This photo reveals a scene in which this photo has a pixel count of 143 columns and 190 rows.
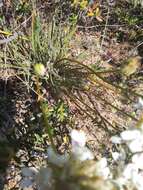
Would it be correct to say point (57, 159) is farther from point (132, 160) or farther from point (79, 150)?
point (132, 160)

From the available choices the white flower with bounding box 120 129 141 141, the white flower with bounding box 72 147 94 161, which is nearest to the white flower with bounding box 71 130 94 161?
the white flower with bounding box 72 147 94 161

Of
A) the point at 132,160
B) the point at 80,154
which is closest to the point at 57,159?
the point at 80,154

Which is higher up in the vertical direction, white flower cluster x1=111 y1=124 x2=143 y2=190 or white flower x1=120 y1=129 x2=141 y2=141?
white flower x1=120 y1=129 x2=141 y2=141

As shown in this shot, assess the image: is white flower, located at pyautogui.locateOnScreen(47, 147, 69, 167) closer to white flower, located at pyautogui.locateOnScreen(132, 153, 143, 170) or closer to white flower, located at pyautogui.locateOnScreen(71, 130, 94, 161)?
white flower, located at pyautogui.locateOnScreen(71, 130, 94, 161)

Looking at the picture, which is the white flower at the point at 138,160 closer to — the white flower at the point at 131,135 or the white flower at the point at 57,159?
the white flower at the point at 131,135

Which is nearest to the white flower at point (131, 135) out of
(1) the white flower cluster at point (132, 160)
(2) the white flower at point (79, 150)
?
(1) the white flower cluster at point (132, 160)

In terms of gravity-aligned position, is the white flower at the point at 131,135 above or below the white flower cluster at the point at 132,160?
above

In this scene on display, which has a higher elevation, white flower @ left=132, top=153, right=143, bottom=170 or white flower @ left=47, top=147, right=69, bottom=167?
white flower @ left=132, top=153, right=143, bottom=170

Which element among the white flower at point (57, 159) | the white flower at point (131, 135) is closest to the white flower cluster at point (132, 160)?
the white flower at point (131, 135)

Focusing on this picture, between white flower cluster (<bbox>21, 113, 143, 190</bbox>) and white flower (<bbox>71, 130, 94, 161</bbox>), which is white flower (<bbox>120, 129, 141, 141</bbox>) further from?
white flower (<bbox>71, 130, 94, 161</bbox>)

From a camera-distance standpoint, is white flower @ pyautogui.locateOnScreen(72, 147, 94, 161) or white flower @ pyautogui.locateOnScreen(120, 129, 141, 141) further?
white flower @ pyautogui.locateOnScreen(120, 129, 141, 141)

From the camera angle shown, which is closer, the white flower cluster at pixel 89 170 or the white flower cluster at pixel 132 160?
the white flower cluster at pixel 89 170

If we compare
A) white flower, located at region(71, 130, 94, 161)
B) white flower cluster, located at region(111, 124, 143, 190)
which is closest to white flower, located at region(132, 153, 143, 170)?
white flower cluster, located at region(111, 124, 143, 190)
